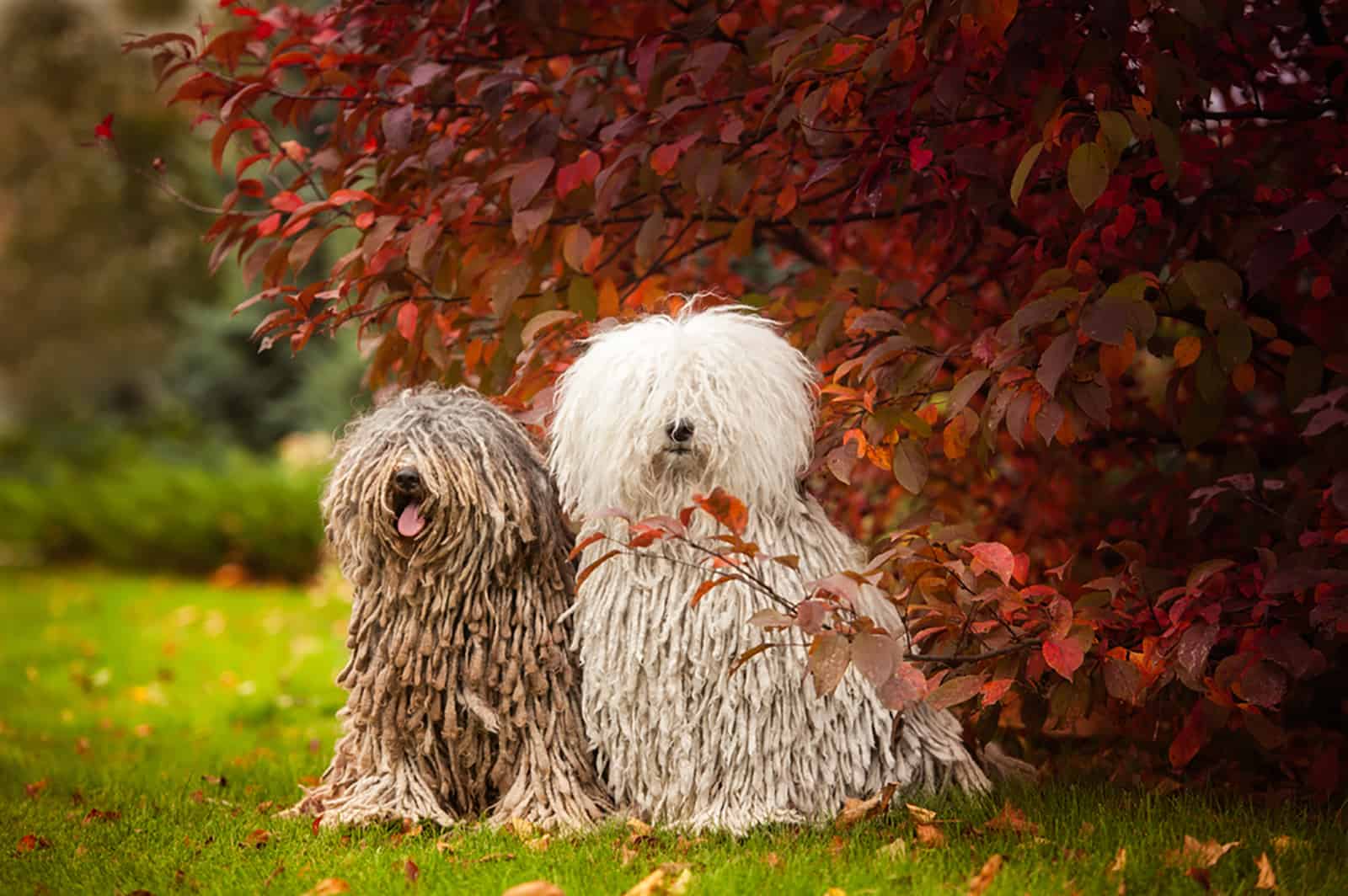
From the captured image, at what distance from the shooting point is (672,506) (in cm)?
338

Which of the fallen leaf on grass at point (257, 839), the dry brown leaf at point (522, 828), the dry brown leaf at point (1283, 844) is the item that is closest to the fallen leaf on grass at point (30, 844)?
the fallen leaf on grass at point (257, 839)

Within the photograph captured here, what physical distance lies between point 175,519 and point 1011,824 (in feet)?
32.5

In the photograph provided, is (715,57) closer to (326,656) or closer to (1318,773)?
(1318,773)

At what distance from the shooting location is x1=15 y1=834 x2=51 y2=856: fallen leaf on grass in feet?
11.6

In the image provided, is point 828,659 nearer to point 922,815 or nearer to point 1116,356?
point 922,815

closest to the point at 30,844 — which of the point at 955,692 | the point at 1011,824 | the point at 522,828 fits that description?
the point at 522,828

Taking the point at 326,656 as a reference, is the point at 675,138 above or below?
above

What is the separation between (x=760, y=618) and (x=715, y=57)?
162cm

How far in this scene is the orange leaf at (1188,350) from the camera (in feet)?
10.8

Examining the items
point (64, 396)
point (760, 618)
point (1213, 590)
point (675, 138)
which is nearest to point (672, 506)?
point (760, 618)

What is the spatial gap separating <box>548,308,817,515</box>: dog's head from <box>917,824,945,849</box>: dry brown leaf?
0.92 metres

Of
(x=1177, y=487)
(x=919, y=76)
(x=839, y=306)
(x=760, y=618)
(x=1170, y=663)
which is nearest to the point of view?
(x=760, y=618)

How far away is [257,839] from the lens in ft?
11.5

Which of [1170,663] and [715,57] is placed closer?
[1170,663]
